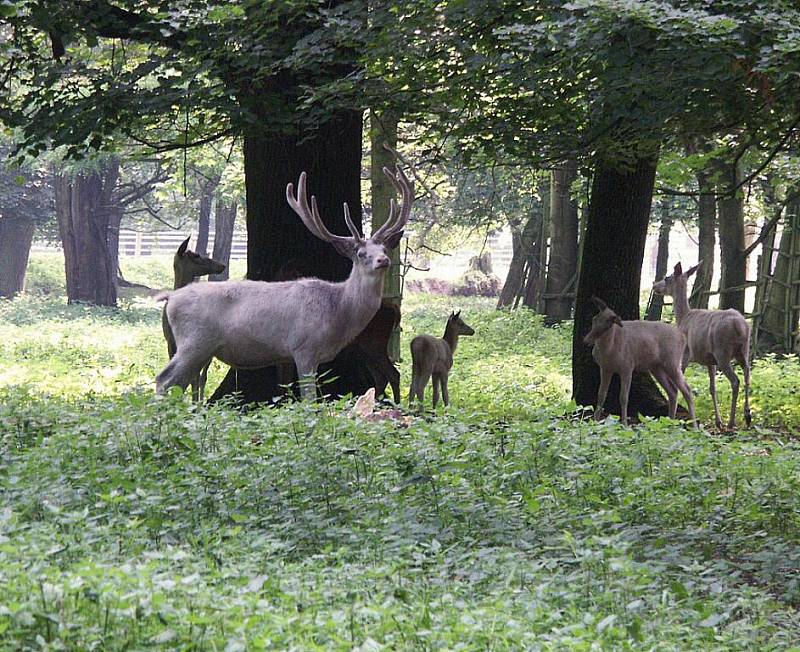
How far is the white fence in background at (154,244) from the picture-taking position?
202ft

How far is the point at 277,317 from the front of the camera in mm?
10781

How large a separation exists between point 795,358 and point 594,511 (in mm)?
14604

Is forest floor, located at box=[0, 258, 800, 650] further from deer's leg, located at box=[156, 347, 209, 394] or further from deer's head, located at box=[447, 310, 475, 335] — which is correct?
deer's head, located at box=[447, 310, 475, 335]

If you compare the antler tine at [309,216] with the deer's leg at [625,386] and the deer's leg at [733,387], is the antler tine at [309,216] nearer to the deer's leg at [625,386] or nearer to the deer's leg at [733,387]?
the deer's leg at [625,386]

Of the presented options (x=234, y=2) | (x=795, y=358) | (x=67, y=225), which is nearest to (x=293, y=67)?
(x=234, y=2)

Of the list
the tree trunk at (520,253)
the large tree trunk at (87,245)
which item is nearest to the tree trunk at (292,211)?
the tree trunk at (520,253)

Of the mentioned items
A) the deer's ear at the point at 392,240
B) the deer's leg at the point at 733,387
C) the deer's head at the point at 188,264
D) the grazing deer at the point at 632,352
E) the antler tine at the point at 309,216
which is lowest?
the deer's leg at the point at 733,387

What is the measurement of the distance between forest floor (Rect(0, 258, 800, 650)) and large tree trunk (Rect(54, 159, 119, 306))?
88.1 feet

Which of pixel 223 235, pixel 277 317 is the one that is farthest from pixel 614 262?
pixel 223 235

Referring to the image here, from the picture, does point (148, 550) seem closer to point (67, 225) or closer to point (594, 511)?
point (594, 511)

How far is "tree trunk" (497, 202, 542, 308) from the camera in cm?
3247

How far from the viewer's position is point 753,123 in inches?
384

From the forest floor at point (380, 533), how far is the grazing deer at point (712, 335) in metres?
4.61

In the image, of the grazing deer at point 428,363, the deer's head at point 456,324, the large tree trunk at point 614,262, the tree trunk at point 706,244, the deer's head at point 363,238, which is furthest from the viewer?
the tree trunk at point 706,244
